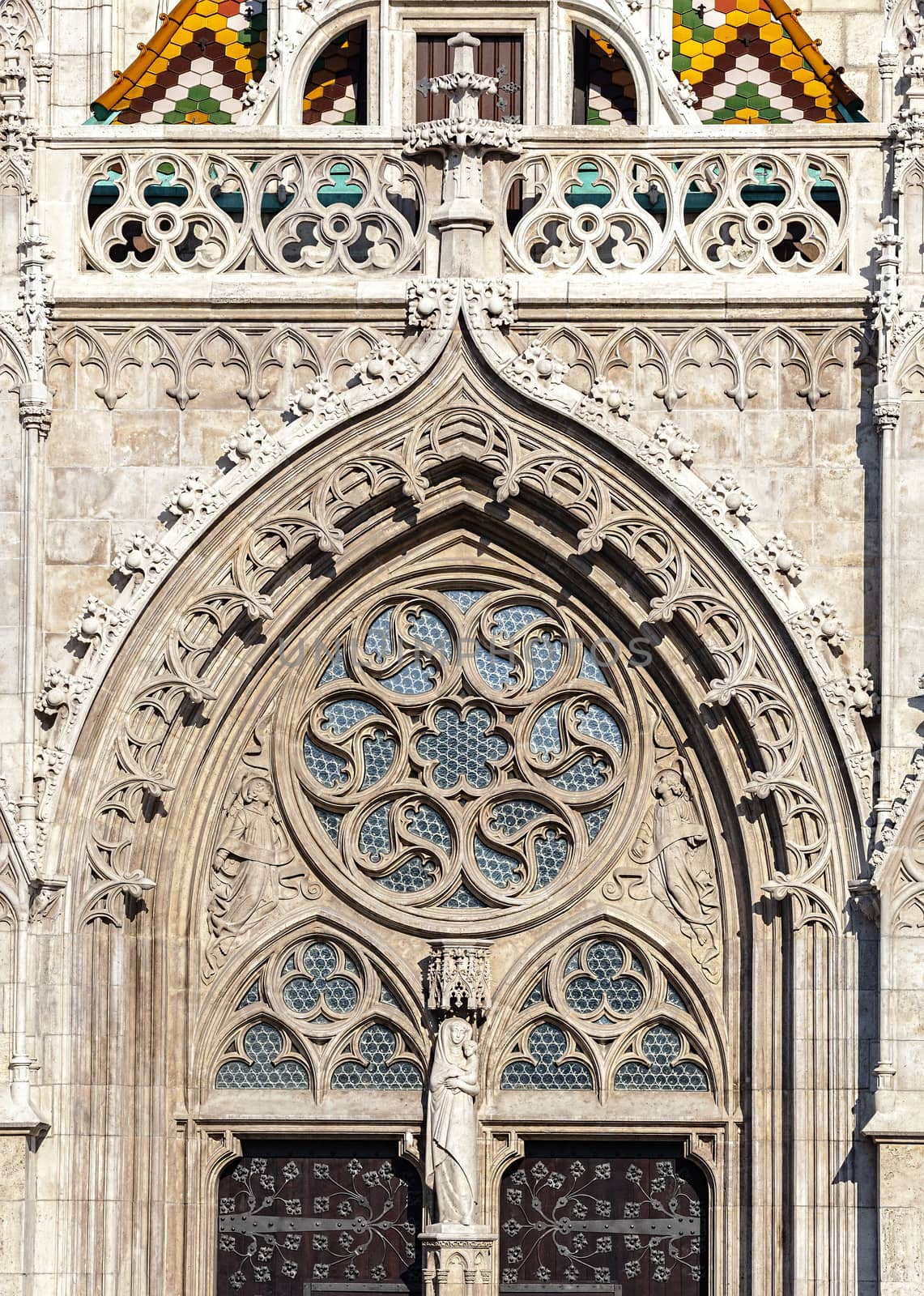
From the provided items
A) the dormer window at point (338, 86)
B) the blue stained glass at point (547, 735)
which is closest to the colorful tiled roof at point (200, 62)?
the dormer window at point (338, 86)

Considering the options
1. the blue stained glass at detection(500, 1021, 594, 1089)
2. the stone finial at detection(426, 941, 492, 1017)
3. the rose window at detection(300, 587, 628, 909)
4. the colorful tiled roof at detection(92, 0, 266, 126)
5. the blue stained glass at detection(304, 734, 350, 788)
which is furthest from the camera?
the colorful tiled roof at detection(92, 0, 266, 126)

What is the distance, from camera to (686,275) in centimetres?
1780

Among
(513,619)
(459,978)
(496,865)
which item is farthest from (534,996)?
(513,619)

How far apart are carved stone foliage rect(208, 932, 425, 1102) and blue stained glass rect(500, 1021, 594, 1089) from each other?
515mm

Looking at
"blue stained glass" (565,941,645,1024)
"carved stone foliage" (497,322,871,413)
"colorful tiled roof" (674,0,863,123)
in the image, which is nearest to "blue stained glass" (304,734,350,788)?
"blue stained glass" (565,941,645,1024)

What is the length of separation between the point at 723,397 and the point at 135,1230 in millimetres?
5446

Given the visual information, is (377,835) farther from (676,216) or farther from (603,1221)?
(676,216)

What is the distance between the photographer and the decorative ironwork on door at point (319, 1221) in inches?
703

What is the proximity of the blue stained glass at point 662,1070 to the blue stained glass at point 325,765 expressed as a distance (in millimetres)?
2199

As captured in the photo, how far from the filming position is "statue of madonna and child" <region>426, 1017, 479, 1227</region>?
57.5 feet

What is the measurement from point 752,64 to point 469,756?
4.44 m

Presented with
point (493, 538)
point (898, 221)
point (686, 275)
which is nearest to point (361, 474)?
point (493, 538)

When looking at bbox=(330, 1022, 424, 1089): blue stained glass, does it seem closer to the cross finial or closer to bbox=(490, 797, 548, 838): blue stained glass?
bbox=(490, 797, 548, 838): blue stained glass

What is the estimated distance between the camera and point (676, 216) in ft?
58.6
